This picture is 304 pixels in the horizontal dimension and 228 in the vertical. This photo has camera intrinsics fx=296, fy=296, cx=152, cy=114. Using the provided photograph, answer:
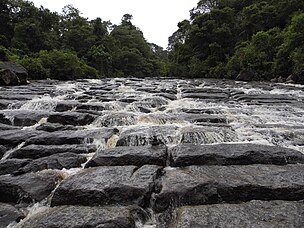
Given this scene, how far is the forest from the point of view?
2168cm

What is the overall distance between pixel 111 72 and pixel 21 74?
25787mm

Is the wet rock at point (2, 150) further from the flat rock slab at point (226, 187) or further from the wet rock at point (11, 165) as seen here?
the flat rock slab at point (226, 187)

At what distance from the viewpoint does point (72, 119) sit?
728 centimetres

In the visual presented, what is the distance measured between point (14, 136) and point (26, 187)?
7.54 feet

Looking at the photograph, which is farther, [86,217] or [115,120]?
[115,120]

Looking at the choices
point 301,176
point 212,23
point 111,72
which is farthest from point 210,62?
point 301,176

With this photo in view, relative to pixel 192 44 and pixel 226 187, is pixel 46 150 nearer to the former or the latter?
pixel 226 187

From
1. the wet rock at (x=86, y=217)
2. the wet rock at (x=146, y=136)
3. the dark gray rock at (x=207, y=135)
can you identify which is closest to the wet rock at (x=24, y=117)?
the wet rock at (x=146, y=136)

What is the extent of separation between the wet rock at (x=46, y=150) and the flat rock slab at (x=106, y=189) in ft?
3.78

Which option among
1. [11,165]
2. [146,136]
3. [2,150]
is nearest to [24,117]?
[2,150]

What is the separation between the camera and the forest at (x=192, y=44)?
21.7 metres

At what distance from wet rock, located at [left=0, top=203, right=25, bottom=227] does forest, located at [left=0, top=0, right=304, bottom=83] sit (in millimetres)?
16256

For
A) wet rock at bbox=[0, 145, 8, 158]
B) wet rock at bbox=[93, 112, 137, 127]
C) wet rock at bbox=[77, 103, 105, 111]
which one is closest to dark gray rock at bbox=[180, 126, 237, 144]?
wet rock at bbox=[93, 112, 137, 127]

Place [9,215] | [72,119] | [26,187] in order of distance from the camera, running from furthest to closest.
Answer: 1. [72,119]
2. [26,187]
3. [9,215]
